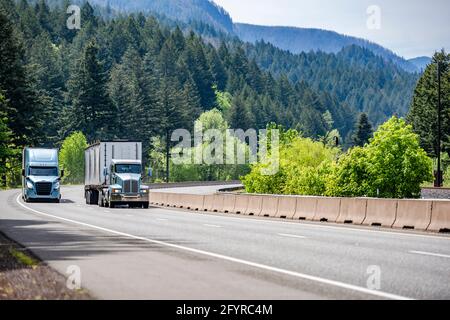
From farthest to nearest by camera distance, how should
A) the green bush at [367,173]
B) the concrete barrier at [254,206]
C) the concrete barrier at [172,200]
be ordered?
the green bush at [367,173]
the concrete barrier at [172,200]
the concrete barrier at [254,206]

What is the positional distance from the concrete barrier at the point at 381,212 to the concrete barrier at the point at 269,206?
→ 314 inches

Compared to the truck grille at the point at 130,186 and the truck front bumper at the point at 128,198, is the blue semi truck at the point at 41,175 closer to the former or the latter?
the truck front bumper at the point at 128,198

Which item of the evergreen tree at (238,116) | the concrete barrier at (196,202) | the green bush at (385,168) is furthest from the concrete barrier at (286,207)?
the evergreen tree at (238,116)

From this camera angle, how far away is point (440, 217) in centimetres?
2322

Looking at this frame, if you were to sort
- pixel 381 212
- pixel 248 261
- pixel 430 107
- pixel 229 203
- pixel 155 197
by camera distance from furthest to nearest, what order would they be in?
pixel 430 107
pixel 155 197
pixel 229 203
pixel 381 212
pixel 248 261

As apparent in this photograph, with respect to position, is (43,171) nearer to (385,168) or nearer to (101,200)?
(101,200)

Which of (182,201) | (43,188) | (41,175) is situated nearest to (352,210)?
(182,201)

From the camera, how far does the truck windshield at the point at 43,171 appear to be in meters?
54.1

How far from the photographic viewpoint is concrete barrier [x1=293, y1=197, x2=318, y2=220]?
31.1m

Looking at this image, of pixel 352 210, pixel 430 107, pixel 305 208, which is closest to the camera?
pixel 352 210

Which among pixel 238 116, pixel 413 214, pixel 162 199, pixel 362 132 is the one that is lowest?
pixel 162 199

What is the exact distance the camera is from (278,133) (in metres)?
128

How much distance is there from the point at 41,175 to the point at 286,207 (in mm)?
24728

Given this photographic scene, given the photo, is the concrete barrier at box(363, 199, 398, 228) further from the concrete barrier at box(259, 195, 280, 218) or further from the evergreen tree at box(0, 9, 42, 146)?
the evergreen tree at box(0, 9, 42, 146)
